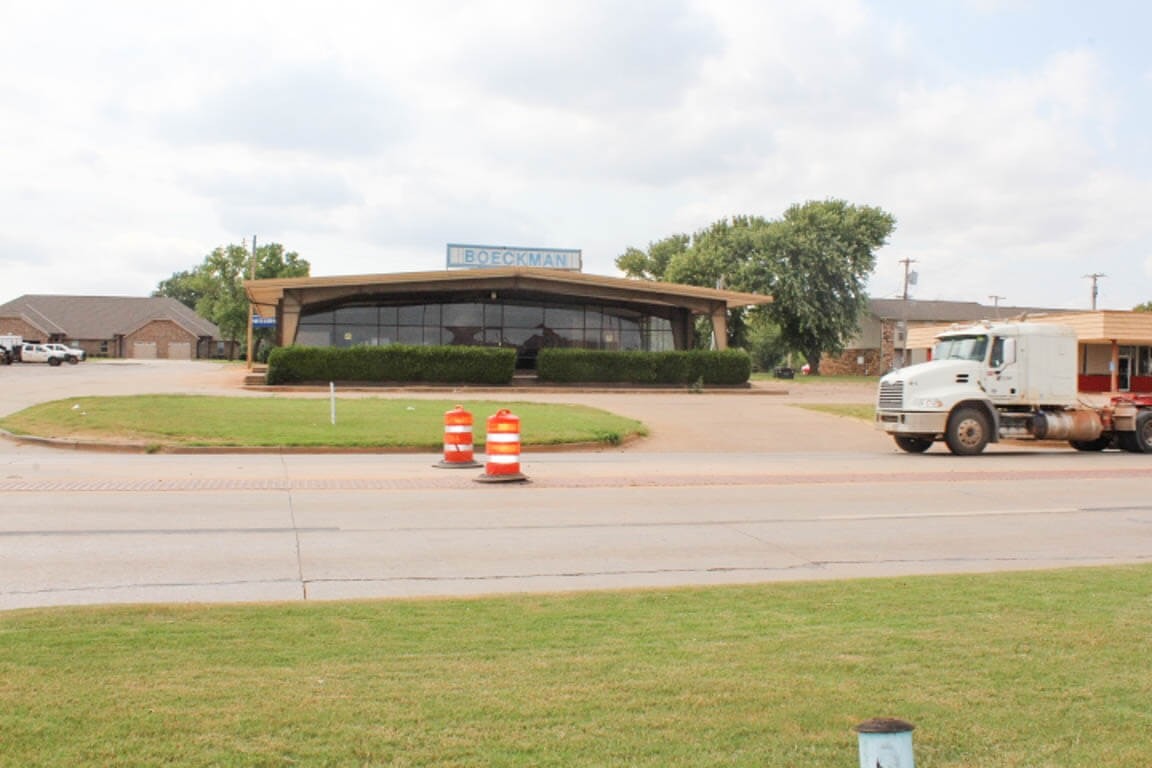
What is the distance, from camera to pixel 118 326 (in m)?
97.4

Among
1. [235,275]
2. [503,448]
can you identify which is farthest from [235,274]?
[503,448]

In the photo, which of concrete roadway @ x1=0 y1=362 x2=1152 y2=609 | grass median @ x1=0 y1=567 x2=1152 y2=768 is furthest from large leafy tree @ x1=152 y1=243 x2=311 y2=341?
grass median @ x1=0 y1=567 x2=1152 y2=768

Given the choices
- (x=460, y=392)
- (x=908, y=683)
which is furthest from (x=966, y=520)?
(x=460, y=392)

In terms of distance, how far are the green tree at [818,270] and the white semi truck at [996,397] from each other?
4129 cm

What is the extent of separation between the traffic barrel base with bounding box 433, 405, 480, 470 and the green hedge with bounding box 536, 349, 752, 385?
21.7m

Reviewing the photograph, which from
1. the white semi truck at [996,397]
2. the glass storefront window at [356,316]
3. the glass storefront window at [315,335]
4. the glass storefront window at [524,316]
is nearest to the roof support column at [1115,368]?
the glass storefront window at [524,316]

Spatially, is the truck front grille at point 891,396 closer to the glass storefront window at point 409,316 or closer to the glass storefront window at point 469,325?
the glass storefront window at point 469,325

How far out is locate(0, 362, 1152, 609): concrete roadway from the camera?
331 inches

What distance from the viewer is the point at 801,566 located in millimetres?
9188

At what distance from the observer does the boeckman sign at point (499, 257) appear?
4444 centimetres

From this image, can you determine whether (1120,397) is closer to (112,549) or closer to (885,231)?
(112,549)

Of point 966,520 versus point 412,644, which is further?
point 966,520

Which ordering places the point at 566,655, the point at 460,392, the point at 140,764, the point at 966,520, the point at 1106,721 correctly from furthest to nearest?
Answer: the point at 460,392 → the point at 966,520 → the point at 566,655 → the point at 1106,721 → the point at 140,764

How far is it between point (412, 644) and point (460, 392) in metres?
30.7
